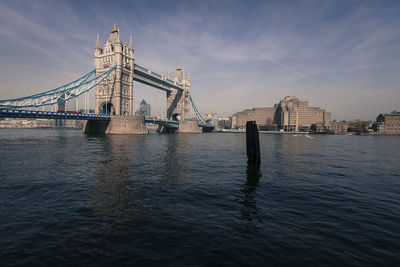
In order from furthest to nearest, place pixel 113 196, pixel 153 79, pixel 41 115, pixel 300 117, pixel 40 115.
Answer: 1. pixel 300 117
2. pixel 153 79
3. pixel 41 115
4. pixel 40 115
5. pixel 113 196

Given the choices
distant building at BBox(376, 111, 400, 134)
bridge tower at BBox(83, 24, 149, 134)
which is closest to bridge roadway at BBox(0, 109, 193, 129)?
bridge tower at BBox(83, 24, 149, 134)

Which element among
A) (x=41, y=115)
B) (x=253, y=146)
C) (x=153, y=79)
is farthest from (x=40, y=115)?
(x=153, y=79)

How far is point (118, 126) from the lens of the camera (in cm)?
7000

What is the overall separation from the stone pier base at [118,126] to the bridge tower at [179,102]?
5273 cm

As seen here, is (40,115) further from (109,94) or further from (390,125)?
(390,125)

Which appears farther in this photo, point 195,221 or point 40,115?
point 40,115

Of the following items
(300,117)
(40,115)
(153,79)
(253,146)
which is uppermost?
(153,79)

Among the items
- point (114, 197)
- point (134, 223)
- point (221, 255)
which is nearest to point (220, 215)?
point (221, 255)

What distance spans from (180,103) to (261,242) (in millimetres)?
126397

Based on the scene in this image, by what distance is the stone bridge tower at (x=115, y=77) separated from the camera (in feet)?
263

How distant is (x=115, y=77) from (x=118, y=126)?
23361mm

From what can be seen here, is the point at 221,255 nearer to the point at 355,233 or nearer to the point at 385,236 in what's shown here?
the point at 355,233

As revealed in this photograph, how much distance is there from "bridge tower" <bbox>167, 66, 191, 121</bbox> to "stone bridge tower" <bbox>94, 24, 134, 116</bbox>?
4251 centimetres

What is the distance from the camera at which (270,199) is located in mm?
9477
